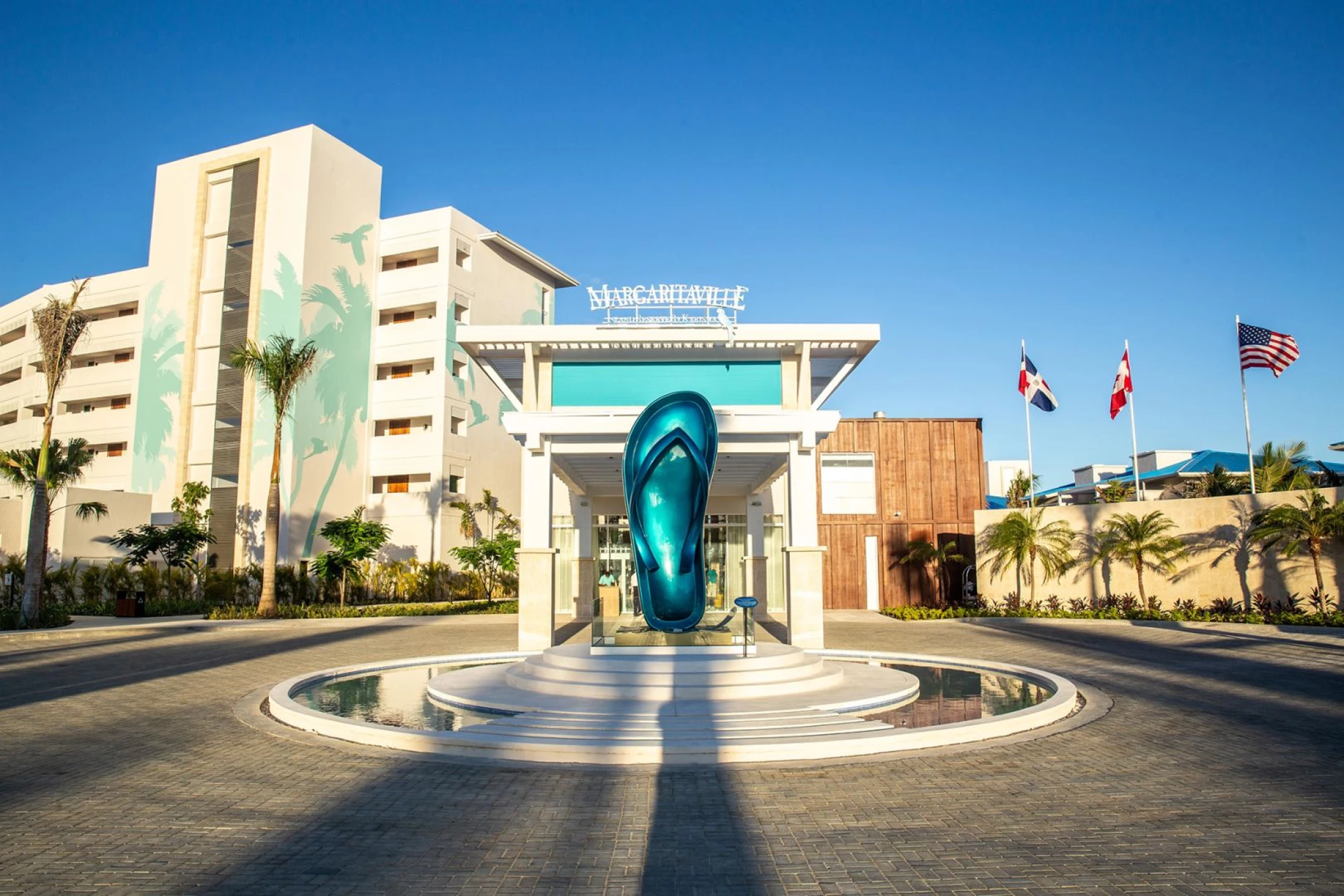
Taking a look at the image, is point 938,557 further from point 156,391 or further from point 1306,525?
point 156,391

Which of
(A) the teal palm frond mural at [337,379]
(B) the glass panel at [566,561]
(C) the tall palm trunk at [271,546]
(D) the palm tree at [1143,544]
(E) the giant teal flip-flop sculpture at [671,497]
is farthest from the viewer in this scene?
(A) the teal palm frond mural at [337,379]

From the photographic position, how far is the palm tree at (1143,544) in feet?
82.0

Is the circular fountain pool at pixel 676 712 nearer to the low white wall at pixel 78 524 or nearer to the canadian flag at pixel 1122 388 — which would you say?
the canadian flag at pixel 1122 388

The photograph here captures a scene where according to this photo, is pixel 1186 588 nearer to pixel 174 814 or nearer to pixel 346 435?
pixel 174 814

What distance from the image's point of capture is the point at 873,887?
207 inches

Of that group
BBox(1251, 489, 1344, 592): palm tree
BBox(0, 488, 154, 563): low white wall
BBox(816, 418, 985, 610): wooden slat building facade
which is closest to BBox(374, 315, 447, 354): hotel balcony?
BBox(0, 488, 154, 563): low white wall

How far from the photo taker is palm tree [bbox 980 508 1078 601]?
2709 cm

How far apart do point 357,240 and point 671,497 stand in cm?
3914

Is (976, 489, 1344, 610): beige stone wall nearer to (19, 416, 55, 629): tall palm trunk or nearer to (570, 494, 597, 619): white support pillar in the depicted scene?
(570, 494, 597, 619): white support pillar

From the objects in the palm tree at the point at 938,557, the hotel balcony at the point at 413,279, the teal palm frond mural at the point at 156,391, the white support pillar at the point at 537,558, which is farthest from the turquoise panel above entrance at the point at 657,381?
the teal palm frond mural at the point at 156,391

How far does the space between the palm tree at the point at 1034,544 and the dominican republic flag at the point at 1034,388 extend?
11.8ft

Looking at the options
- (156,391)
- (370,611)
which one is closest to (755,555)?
(370,611)

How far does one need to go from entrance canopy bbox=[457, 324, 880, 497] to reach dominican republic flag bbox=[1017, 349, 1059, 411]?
10378 millimetres

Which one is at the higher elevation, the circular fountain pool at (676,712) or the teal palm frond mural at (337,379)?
the teal palm frond mural at (337,379)
